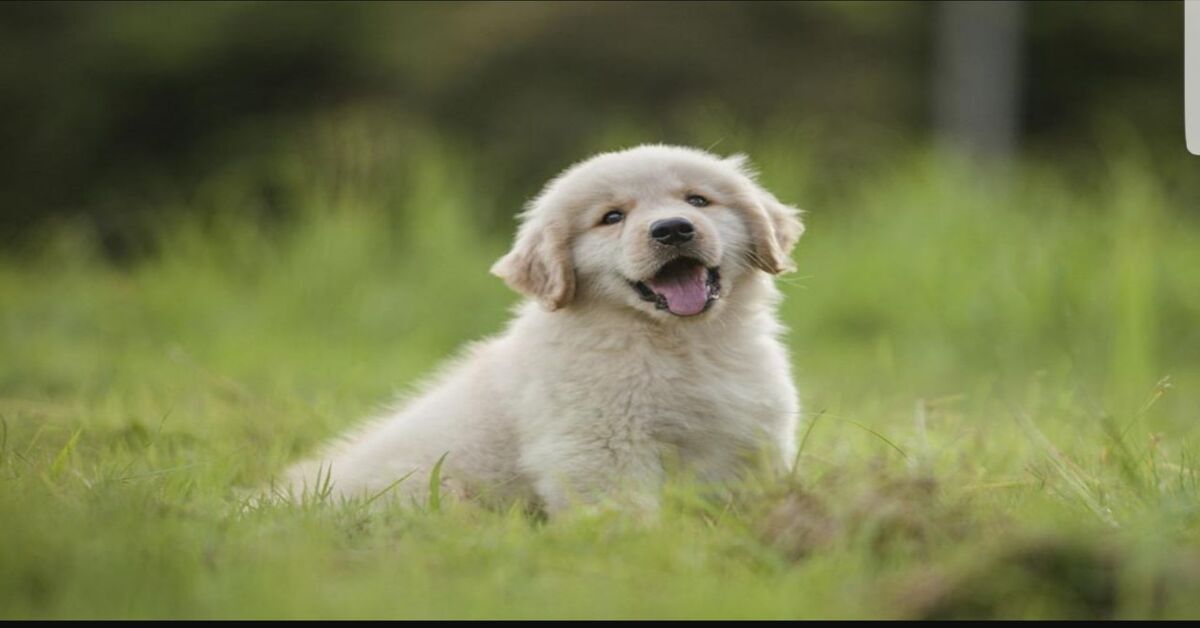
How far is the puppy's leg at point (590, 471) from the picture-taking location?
333cm


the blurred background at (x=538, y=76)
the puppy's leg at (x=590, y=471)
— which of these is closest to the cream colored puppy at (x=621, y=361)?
the puppy's leg at (x=590, y=471)

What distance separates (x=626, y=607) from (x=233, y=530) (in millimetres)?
966

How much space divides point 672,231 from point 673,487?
26.8 inches

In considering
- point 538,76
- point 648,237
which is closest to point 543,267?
point 648,237

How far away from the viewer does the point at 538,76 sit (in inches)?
616

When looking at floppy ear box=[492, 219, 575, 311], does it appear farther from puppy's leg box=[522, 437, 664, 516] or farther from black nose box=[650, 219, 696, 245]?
puppy's leg box=[522, 437, 664, 516]

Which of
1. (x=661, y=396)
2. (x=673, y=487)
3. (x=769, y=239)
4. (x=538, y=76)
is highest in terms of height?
(x=538, y=76)

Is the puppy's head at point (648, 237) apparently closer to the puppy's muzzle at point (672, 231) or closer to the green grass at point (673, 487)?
the puppy's muzzle at point (672, 231)

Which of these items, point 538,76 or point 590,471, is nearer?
point 590,471

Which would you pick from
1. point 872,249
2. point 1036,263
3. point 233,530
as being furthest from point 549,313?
point 872,249

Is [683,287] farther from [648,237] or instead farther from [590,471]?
[590,471]

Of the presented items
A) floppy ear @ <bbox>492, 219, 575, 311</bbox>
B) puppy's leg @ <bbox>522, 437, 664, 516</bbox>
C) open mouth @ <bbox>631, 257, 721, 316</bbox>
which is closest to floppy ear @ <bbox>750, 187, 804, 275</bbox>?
open mouth @ <bbox>631, 257, 721, 316</bbox>

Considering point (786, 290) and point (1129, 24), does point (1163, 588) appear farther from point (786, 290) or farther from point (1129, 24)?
point (1129, 24)

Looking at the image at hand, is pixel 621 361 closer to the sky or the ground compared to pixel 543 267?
closer to the ground
